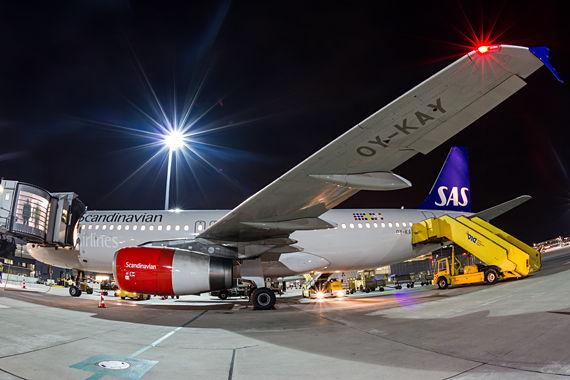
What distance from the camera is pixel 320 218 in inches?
394

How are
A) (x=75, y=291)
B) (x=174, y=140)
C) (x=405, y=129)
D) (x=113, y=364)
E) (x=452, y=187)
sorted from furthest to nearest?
(x=174, y=140) < (x=452, y=187) < (x=75, y=291) < (x=405, y=129) < (x=113, y=364)

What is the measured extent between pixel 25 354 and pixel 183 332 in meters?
2.15

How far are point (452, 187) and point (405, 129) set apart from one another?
1182cm

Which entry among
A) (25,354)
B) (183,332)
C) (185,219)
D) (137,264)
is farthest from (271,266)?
(25,354)

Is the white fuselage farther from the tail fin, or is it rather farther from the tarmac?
the tarmac

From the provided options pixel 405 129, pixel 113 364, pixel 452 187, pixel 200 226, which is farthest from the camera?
pixel 452 187

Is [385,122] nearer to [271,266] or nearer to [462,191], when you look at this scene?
[271,266]

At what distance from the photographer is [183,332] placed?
5027 mm

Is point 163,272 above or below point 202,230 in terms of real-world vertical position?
below

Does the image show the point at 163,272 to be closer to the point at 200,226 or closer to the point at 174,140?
the point at 200,226

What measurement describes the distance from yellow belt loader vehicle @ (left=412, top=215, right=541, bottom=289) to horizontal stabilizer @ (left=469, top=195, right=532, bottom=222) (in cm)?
25

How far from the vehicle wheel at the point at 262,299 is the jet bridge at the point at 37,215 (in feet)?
23.2

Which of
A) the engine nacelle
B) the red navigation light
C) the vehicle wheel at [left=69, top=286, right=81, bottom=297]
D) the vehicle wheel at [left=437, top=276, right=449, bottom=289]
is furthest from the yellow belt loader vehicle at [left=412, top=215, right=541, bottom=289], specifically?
the vehicle wheel at [left=69, top=286, right=81, bottom=297]

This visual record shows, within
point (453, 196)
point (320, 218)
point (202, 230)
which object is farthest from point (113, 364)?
point (453, 196)
